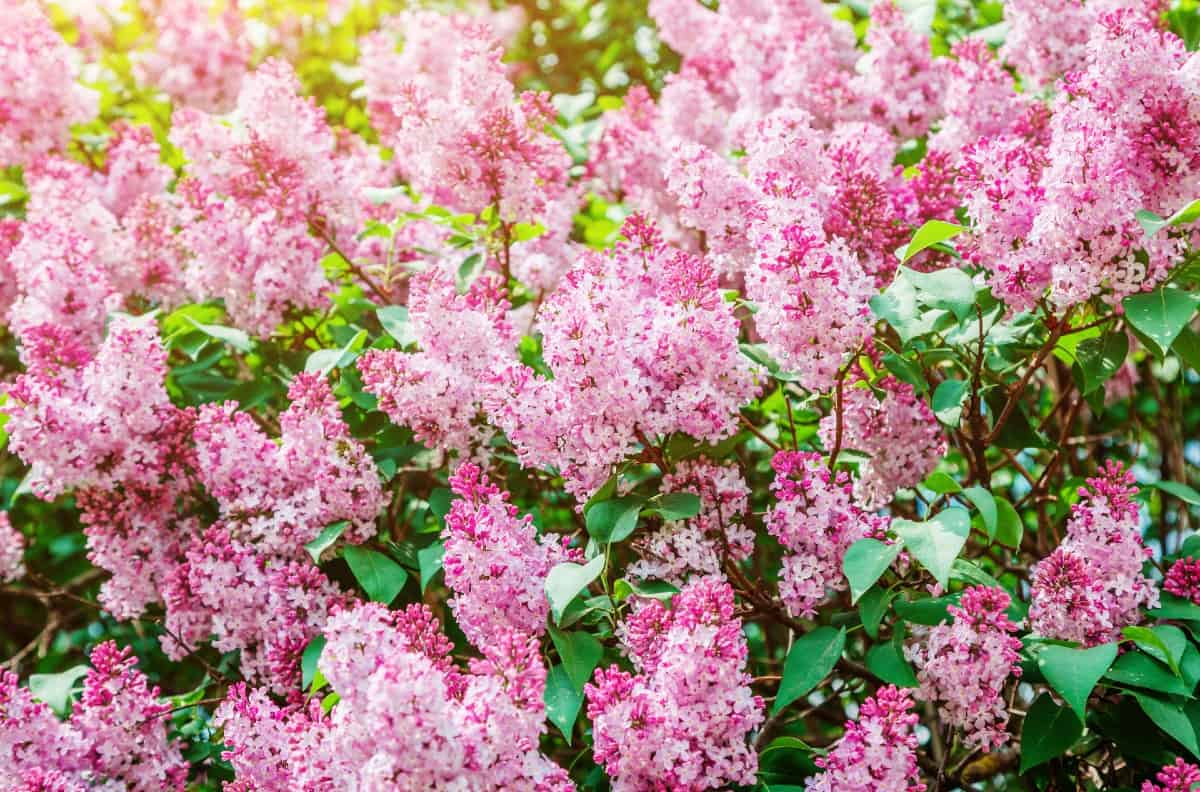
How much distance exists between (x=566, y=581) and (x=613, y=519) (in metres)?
0.25

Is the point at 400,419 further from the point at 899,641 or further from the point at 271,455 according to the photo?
the point at 899,641

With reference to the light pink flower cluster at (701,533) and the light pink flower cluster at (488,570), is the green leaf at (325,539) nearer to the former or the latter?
the light pink flower cluster at (488,570)

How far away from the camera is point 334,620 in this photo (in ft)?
7.83

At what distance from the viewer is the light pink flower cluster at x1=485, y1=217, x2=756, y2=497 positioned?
272 centimetres

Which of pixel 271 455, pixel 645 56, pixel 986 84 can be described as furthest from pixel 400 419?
pixel 645 56

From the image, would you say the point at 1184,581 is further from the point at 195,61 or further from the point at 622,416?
the point at 195,61

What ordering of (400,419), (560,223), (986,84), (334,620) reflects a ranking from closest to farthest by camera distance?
(334,620), (400,419), (986,84), (560,223)

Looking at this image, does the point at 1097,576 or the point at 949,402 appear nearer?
the point at 1097,576

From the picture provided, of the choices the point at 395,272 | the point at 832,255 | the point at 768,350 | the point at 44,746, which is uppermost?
the point at 832,255

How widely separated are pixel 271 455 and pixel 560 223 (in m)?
1.47

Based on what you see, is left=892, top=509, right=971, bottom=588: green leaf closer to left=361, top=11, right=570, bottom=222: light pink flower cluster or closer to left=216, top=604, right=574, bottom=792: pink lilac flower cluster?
left=216, top=604, right=574, bottom=792: pink lilac flower cluster

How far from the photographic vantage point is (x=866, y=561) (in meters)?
2.59

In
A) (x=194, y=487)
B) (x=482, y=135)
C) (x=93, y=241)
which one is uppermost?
(x=482, y=135)

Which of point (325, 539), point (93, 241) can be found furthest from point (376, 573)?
point (93, 241)
